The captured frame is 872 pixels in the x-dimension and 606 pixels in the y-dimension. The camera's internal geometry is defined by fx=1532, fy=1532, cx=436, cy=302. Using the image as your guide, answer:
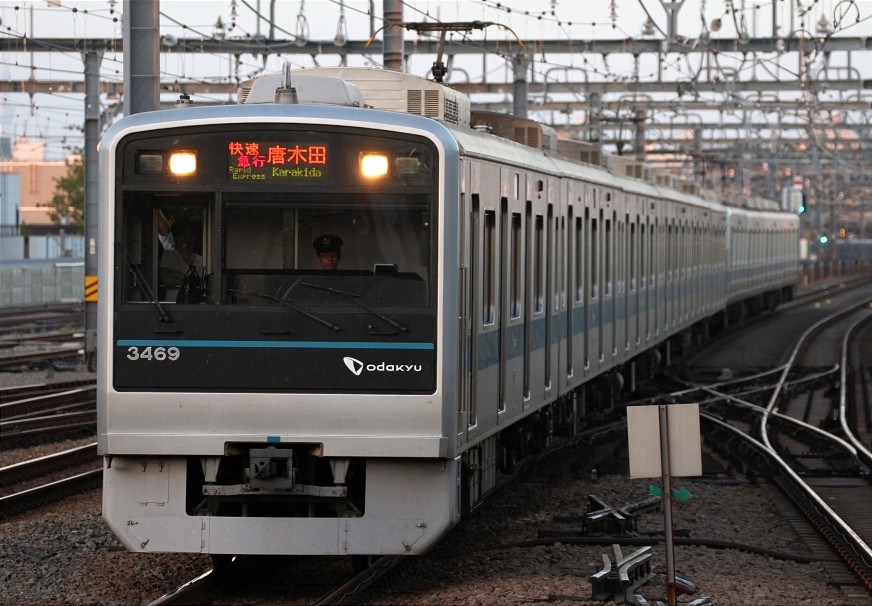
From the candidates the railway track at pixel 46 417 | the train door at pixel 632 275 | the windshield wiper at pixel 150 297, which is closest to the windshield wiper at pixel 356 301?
the windshield wiper at pixel 150 297

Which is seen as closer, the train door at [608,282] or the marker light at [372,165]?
the marker light at [372,165]

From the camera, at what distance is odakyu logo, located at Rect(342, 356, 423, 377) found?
8023mm

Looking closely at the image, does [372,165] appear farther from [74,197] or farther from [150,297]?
[74,197]

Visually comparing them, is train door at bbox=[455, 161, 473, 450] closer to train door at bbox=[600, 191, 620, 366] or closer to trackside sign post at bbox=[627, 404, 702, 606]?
trackside sign post at bbox=[627, 404, 702, 606]

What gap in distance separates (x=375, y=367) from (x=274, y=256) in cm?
79

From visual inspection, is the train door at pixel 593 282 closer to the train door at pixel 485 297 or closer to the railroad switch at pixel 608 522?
the railroad switch at pixel 608 522

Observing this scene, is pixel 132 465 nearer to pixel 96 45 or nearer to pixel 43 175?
pixel 96 45

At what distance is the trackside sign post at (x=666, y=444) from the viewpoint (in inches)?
306

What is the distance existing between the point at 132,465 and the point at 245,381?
749 mm

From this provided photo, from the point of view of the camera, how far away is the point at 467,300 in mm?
8586

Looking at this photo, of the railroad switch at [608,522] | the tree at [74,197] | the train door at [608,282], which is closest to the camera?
the railroad switch at [608,522]

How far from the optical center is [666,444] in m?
7.79

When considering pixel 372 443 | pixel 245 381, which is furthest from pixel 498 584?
pixel 245 381

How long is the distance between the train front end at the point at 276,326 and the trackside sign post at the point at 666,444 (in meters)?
0.99
